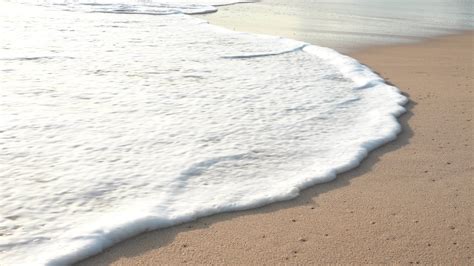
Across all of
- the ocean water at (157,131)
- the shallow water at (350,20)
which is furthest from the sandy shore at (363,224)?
the shallow water at (350,20)

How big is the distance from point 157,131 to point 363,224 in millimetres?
2086

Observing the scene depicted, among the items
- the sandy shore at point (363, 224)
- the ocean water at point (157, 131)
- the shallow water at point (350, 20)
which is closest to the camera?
the sandy shore at point (363, 224)

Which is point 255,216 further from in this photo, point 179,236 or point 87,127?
point 87,127

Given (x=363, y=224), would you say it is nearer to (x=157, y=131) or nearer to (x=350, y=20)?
(x=157, y=131)

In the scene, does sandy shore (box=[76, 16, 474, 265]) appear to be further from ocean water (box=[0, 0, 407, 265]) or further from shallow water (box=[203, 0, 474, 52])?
shallow water (box=[203, 0, 474, 52])

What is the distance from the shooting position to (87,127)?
4.63 metres

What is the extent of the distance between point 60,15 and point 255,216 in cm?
1050

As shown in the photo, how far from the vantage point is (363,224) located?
3182 mm

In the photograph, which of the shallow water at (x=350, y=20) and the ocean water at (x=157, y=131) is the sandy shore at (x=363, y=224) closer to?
the ocean water at (x=157, y=131)

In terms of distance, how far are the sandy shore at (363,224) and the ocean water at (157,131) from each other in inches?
5.5

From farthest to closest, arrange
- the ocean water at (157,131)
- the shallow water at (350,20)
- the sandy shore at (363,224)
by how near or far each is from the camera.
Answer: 1. the shallow water at (350,20)
2. the ocean water at (157,131)
3. the sandy shore at (363,224)

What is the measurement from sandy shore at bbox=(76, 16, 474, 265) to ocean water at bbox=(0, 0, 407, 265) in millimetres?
138

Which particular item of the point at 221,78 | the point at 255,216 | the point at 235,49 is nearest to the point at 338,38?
the point at 235,49

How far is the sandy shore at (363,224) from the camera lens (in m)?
2.84
